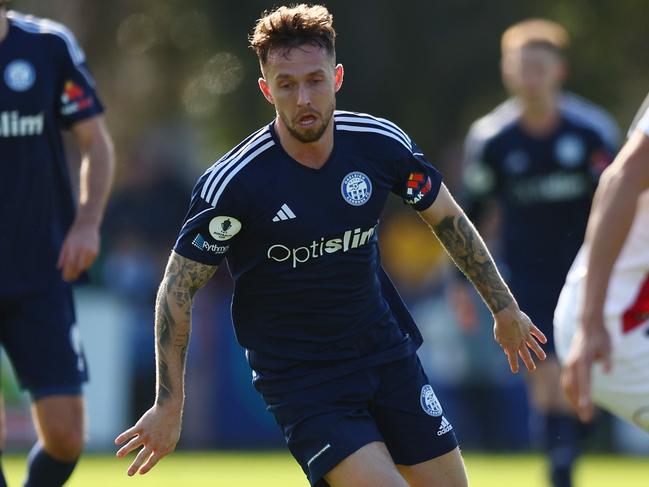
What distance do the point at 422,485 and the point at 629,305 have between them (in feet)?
3.68

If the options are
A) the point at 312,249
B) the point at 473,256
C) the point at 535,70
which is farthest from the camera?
the point at 535,70

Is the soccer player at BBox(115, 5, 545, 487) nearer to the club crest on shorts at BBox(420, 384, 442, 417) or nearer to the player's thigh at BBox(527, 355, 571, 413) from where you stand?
the club crest on shorts at BBox(420, 384, 442, 417)

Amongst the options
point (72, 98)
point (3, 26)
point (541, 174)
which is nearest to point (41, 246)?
point (72, 98)

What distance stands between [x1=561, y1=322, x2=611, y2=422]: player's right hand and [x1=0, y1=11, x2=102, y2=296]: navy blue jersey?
312 cm

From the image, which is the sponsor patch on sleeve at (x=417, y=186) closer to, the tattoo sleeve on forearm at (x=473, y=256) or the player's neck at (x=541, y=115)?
the tattoo sleeve on forearm at (x=473, y=256)

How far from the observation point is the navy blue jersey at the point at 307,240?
17.5 ft

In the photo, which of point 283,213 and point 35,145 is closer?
point 283,213

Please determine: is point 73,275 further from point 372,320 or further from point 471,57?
point 471,57

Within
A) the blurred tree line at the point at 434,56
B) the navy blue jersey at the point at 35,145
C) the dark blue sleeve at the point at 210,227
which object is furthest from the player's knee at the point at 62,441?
the blurred tree line at the point at 434,56

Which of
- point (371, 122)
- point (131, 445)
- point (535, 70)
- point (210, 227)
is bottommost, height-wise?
point (131, 445)

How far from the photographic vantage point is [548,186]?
31.1 ft

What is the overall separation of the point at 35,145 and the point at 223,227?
173 cm

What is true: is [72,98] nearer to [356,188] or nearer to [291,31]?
[291,31]

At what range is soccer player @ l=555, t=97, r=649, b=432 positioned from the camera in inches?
173
